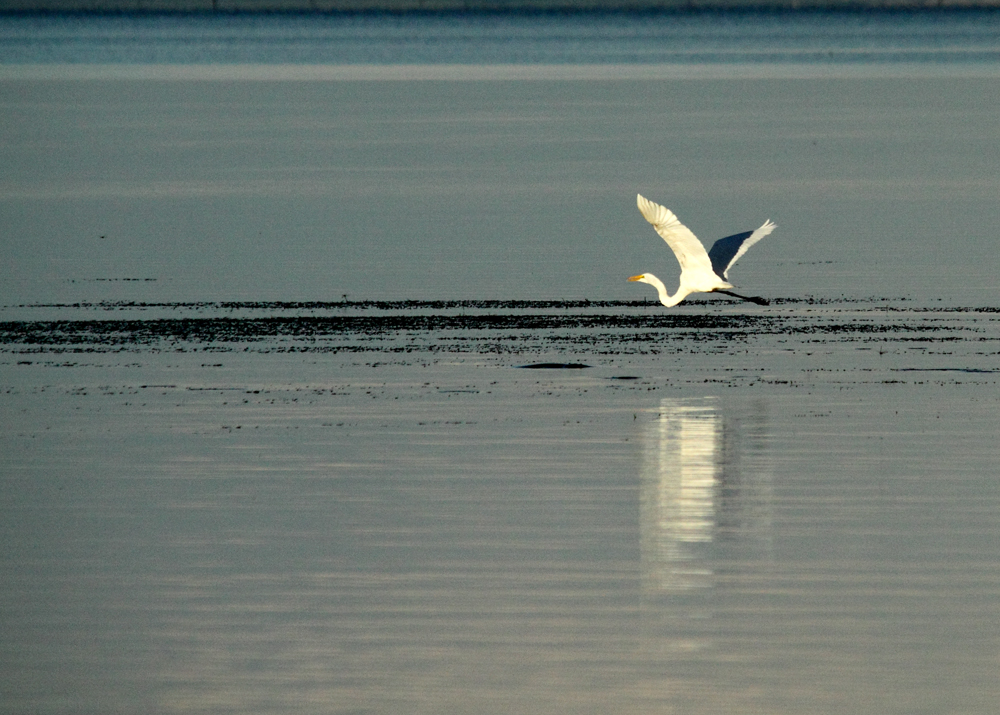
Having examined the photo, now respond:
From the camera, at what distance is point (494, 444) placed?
16156 mm

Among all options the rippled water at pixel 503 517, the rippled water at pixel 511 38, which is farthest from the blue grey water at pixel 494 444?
the rippled water at pixel 511 38

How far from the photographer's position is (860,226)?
31094 millimetres

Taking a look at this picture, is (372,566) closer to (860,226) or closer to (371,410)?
(371,410)

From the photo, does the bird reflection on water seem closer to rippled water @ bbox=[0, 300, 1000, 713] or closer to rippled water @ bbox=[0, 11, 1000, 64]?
rippled water @ bbox=[0, 300, 1000, 713]

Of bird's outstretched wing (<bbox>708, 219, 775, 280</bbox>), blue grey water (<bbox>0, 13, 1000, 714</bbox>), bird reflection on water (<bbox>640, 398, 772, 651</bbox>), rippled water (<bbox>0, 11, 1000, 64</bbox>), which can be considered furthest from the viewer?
rippled water (<bbox>0, 11, 1000, 64</bbox>)

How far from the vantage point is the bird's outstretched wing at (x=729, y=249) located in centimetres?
2267

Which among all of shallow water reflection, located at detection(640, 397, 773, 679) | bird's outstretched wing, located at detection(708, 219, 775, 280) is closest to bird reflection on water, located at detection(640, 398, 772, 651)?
shallow water reflection, located at detection(640, 397, 773, 679)

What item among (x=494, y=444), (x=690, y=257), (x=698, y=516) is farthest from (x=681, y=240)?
(x=698, y=516)

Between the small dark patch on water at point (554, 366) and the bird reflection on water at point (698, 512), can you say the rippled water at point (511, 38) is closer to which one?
the small dark patch on water at point (554, 366)

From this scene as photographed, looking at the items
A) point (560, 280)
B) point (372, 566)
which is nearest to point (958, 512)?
point (372, 566)

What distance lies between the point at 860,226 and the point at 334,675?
2135cm

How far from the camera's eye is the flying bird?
21922 mm

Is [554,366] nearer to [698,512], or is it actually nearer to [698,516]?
[698,512]

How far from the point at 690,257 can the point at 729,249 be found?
0.89 metres
